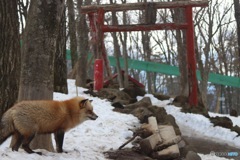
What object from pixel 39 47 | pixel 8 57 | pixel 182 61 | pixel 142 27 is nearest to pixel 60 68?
pixel 142 27

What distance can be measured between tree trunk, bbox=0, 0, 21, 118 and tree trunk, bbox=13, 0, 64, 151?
583 millimetres

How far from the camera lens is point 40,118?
5.61 metres

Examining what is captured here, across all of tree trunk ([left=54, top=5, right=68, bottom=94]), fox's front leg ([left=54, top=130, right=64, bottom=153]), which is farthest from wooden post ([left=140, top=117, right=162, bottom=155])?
tree trunk ([left=54, top=5, right=68, bottom=94])

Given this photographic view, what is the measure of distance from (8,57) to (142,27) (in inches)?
347

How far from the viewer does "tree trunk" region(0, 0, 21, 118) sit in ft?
21.6

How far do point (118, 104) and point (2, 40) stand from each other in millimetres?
7119

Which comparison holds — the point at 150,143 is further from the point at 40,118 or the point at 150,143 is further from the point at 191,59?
the point at 191,59

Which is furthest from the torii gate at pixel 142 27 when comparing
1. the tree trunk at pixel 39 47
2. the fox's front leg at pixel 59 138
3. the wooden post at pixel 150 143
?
the fox's front leg at pixel 59 138

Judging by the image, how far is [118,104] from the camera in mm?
13305

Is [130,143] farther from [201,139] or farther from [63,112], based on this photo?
[201,139]

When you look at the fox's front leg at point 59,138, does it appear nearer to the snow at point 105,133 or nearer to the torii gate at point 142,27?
the snow at point 105,133

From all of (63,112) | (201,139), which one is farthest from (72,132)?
(201,139)

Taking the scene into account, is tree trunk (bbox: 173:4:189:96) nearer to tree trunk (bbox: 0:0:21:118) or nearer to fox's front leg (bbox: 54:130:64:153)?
tree trunk (bbox: 0:0:21:118)

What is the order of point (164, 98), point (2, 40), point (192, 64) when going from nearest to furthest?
point (2, 40)
point (192, 64)
point (164, 98)
